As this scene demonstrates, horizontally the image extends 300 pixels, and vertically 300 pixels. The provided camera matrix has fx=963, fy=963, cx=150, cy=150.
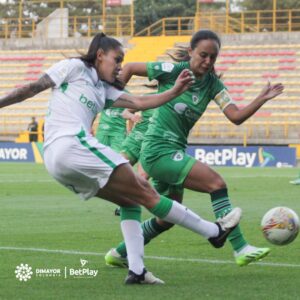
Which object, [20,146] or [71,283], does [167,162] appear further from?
[20,146]

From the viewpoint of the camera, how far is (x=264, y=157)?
1339 inches

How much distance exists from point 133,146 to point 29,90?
777cm

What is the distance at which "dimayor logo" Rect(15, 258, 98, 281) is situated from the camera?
791 cm

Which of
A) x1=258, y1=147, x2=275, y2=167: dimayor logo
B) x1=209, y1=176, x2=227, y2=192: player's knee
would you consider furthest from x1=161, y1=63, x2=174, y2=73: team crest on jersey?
x1=258, y1=147, x2=275, y2=167: dimayor logo

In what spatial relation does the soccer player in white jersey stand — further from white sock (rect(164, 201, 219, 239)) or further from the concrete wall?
the concrete wall

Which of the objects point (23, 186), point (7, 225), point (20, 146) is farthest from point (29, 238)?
point (20, 146)

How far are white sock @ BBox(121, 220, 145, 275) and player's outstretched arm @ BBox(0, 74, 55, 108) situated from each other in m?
1.29

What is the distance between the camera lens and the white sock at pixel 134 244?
25.0ft

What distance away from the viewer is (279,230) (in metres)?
8.59

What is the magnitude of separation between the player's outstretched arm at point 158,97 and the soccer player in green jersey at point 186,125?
0.56 meters

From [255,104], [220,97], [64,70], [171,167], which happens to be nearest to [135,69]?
[220,97]

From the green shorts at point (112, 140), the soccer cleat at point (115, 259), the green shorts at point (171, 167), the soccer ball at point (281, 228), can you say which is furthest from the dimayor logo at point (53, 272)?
the green shorts at point (112, 140)

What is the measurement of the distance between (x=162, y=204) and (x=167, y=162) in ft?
3.63

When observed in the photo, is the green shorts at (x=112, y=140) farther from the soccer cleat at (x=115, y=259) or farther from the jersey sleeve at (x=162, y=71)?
the soccer cleat at (x=115, y=259)
